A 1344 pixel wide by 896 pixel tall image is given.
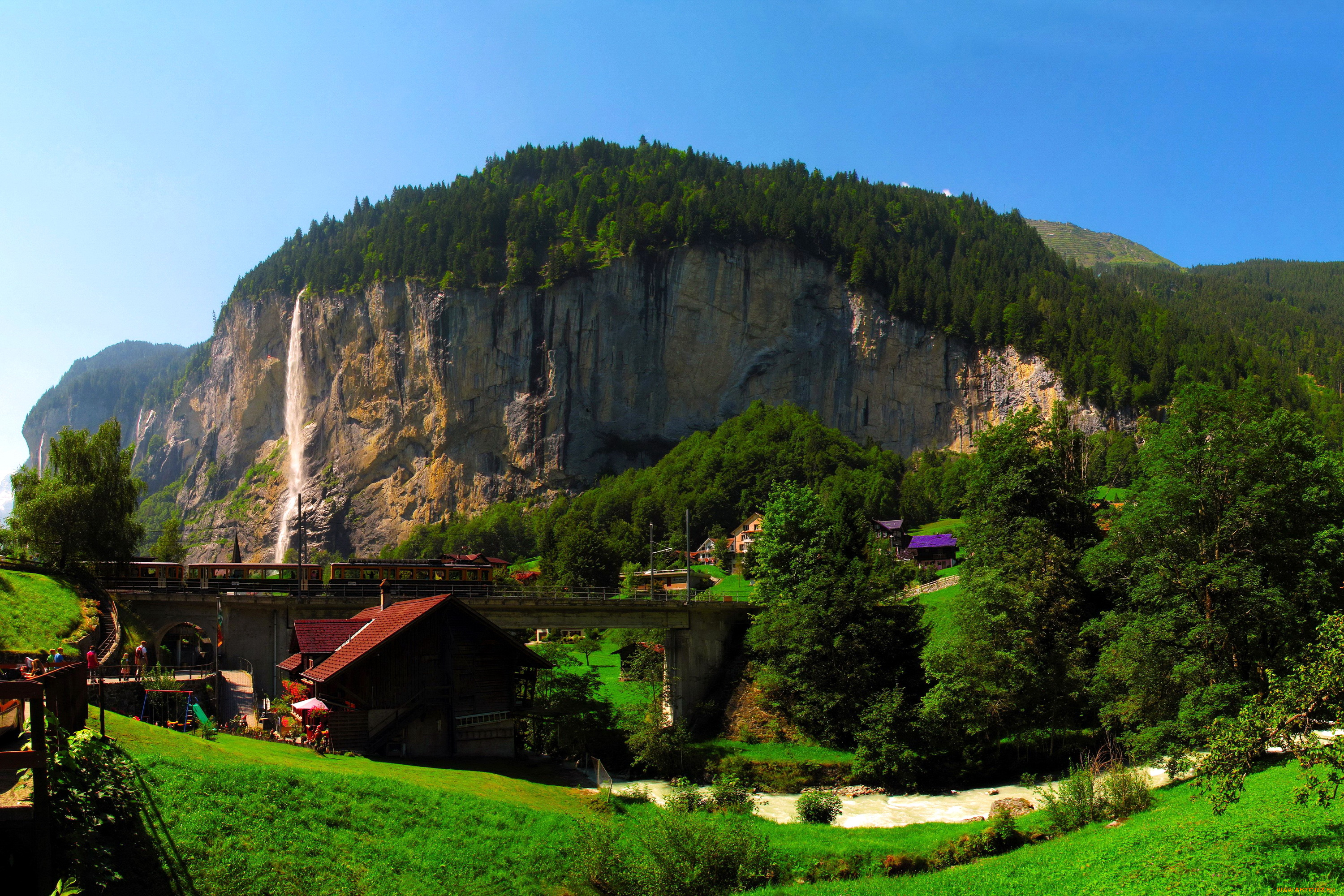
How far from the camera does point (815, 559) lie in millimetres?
49625

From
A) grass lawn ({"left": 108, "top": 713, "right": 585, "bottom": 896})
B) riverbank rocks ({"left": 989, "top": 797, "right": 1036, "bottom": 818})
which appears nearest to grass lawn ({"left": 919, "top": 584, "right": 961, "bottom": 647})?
riverbank rocks ({"left": 989, "top": 797, "right": 1036, "bottom": 818})

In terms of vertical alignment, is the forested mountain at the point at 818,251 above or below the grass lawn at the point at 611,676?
above

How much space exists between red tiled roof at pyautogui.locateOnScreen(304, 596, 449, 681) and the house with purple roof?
60738mm

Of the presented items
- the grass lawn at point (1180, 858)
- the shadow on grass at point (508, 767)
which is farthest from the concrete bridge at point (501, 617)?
the grass lawn at point (1180, 858)

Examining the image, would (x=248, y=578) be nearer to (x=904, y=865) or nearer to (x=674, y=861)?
(x=674, y=861)

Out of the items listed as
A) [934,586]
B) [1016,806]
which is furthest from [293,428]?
[1016,806]

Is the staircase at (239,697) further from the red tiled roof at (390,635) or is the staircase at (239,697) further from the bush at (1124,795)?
the bush at (1124,795)

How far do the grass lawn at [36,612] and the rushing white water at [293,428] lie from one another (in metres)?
114

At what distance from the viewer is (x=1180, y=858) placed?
1703cm

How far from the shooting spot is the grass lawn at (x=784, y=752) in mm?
40438

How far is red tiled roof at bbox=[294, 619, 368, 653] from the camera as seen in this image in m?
32.3

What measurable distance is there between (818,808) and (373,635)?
16399 mm

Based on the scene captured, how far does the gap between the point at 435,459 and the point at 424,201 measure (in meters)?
55.1

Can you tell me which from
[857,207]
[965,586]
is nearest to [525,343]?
[857,207]
